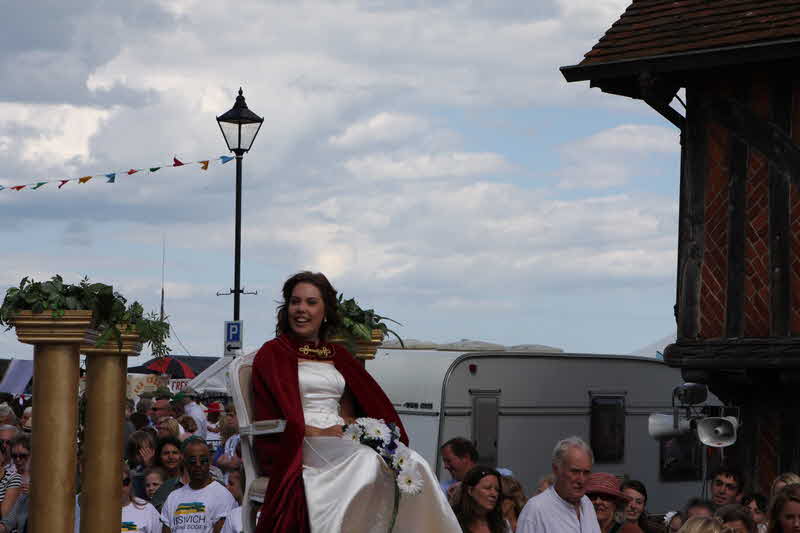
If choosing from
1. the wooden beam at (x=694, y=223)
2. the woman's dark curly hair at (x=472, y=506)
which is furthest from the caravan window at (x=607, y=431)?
the woman's dark curly hair at (x=472, y=506)

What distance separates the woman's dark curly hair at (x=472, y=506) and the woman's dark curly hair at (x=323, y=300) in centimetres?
223

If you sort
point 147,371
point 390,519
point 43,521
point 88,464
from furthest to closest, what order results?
point 147,371, point 88,464, point 43,521, point 390,519

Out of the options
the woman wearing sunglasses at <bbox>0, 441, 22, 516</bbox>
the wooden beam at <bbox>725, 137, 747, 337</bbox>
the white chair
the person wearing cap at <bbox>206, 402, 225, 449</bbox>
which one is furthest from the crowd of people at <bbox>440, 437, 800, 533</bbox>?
the person wearing cap at <bbox>206, 402, 225, 449</bbox>

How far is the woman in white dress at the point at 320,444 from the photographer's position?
7367 millimetres

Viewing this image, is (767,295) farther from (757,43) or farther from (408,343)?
(408,343)

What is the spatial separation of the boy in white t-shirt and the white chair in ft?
11.8

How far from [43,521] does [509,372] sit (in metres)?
11.5

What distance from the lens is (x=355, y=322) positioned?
32.3 feet

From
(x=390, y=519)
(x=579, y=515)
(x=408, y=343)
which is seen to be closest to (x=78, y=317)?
(x=390, y=519)

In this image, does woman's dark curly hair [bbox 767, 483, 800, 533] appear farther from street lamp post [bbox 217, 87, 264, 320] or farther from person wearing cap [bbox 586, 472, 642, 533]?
street lamp post [bbox 217, 87, 264, 320]

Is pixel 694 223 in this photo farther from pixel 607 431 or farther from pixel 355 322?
pixel 355 322

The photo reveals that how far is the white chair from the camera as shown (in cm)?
766

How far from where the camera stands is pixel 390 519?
7.50 metres

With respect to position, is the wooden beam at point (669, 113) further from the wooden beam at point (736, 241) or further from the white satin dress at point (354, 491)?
the white satin dress at point (354, 491)
